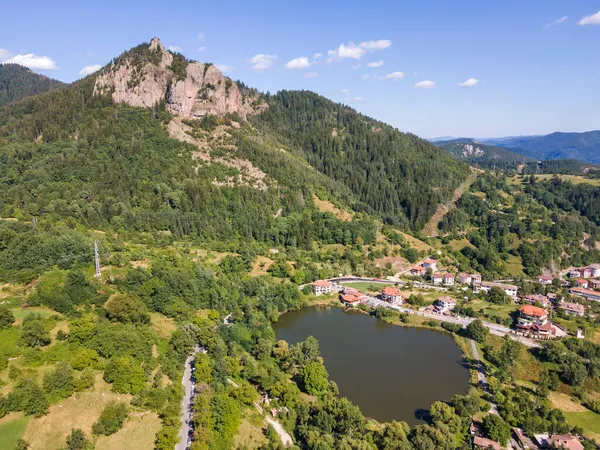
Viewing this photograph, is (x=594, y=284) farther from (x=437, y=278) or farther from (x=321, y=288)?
(x=321, y=288)

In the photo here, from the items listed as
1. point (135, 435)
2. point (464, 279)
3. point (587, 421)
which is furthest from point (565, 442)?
point (464, 279)

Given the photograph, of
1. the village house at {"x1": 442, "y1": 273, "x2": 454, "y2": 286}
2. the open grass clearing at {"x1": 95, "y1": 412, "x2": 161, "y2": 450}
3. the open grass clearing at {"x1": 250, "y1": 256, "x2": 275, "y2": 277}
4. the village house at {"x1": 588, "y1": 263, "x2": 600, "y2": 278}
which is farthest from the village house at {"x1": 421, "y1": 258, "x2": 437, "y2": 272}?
the open grass clearing at {"x1": 95, "y1": 412, "x2": 161, "y2": 450}

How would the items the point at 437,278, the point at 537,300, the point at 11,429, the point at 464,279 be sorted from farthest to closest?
the point at 464,279, the point at 437,278, the point at 537,300, the point at 11,429

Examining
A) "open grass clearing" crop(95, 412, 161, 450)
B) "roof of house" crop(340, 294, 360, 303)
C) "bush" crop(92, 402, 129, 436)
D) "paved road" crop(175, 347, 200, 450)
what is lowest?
"roof of house" crop(340, 294, 360, 303)

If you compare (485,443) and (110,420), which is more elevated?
(110,420)

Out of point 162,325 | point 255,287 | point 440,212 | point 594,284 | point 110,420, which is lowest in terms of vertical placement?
point 594,284

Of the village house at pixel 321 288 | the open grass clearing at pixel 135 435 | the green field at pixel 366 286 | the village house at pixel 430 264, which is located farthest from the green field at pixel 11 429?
the village house at pixel 430 264

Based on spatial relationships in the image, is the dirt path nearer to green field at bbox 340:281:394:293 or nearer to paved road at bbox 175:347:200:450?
green field at bbox 340:281:394:293
